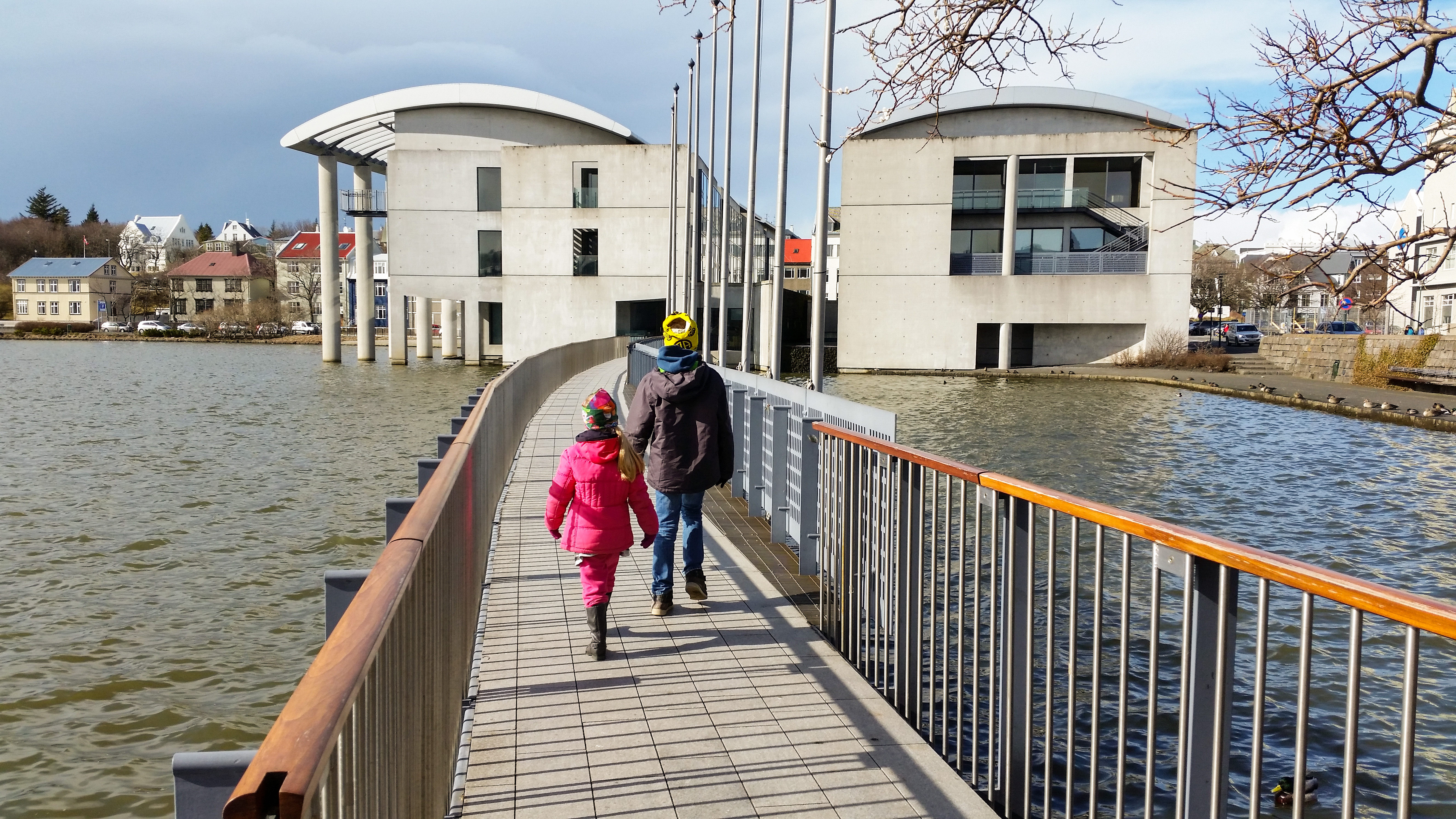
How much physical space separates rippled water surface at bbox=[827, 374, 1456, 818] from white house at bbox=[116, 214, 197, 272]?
13049 cm

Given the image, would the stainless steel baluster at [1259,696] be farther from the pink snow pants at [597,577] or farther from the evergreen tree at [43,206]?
the evergreen tree at [43,206]

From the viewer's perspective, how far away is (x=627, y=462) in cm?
583

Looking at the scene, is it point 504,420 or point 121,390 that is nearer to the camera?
point 504,420

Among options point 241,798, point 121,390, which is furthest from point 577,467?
point 121,390

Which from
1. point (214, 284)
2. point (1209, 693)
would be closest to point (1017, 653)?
point (1209, 693)

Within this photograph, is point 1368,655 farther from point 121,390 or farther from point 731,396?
point 121,390

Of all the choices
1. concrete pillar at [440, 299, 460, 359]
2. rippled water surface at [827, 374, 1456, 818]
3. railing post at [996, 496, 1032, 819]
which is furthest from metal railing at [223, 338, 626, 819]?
concrete pillar at [440, 299, 460, 359]

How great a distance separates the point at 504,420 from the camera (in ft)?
41.4

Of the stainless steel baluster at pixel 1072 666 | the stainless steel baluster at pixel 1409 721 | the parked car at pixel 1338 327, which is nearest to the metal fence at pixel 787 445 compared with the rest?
the stainless steel baluster at pixel 1072 666

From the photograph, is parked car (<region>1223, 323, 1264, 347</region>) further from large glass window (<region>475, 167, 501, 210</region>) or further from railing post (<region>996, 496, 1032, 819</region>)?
railing post (<region>996, 496, 1032, 819</region>)

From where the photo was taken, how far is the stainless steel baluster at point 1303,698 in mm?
2561

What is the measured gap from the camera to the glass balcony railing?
55.8m

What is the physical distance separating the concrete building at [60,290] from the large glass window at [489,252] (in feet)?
263

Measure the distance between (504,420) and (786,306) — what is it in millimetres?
59334
